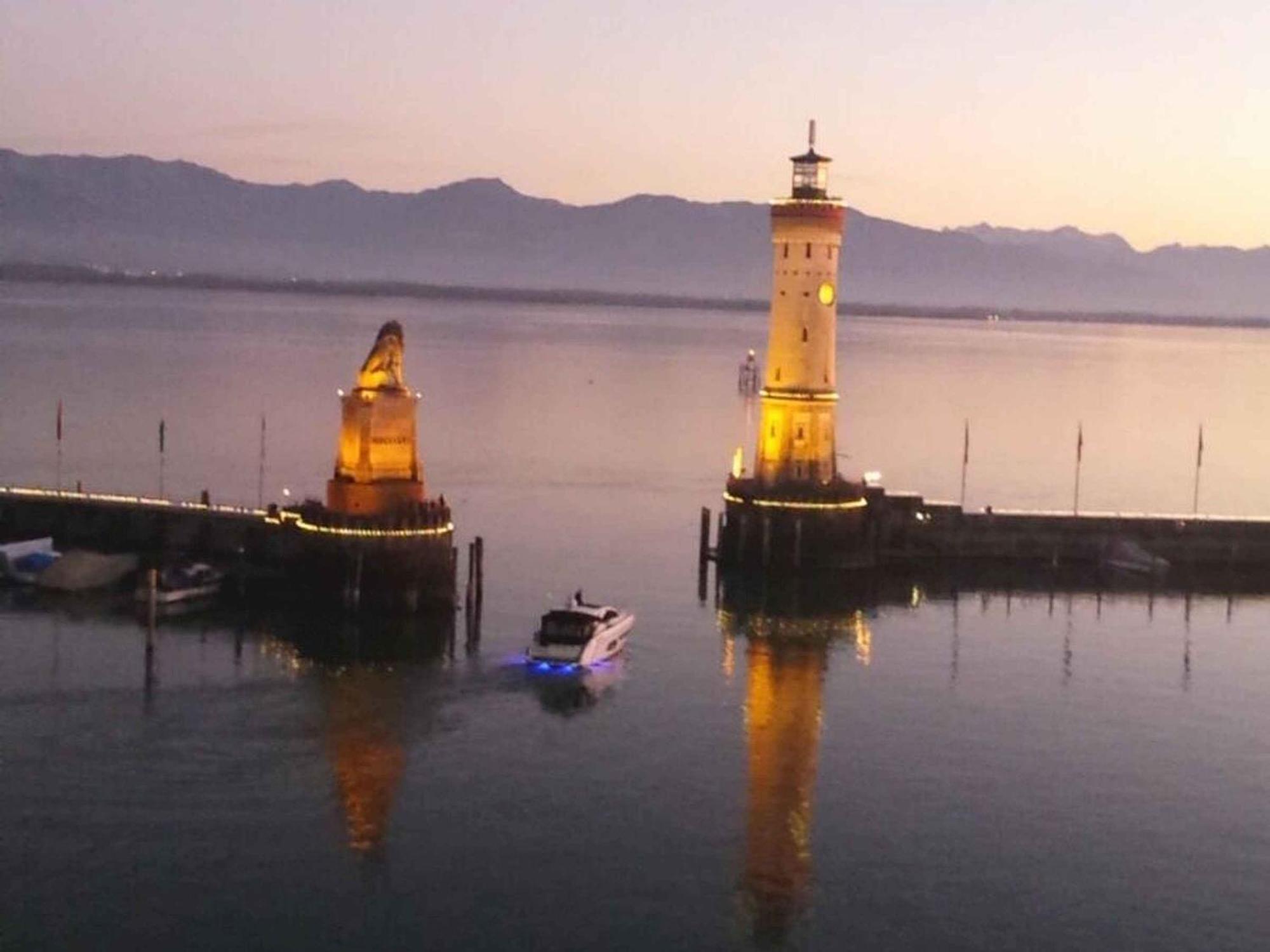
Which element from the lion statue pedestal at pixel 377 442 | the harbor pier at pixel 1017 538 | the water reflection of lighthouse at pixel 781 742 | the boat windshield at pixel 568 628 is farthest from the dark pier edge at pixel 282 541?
the harbor pier at pixel 1017 538

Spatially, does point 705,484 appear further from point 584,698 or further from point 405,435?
point 584,698

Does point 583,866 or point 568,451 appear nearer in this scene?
point 583,866

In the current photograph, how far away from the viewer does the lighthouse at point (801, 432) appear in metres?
44.5

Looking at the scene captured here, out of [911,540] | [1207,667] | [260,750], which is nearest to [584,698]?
[260,750]

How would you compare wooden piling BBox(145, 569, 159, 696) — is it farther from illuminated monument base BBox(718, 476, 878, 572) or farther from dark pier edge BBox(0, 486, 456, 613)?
illuminated monument base BBox(718, 476, 878, 572)

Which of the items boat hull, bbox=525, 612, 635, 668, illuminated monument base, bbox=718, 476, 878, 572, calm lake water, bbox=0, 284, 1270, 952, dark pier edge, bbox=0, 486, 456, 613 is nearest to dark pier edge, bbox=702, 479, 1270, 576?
illuminated monument base, bbox=718, 476, 878, 572

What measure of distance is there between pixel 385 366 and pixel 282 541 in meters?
5.24

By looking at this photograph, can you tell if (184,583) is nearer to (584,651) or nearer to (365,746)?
(584,651)

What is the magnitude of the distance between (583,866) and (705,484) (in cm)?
4205

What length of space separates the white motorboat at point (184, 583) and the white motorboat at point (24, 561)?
7.00ft

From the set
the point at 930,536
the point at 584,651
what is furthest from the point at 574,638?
the point at 930,536

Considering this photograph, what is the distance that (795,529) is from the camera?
44.4 m

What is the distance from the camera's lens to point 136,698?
2934cm

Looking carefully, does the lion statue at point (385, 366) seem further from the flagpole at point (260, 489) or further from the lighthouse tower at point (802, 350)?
the flagpole at point (260, 489)
